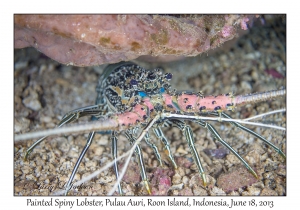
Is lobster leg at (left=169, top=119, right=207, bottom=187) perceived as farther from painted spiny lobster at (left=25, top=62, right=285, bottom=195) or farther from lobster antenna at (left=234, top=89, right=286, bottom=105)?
lobster antenna at (left=234, top=89, right=286, bottom=105)

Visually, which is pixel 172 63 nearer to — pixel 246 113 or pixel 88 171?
pixel 246 113

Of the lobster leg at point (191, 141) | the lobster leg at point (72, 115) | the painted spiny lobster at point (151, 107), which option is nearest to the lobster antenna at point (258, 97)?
the painted spiny lobster at point (151, 107)

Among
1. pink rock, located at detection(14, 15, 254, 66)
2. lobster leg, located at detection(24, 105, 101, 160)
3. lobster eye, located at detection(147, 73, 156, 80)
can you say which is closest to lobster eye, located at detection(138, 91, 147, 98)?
lobster eye, located at detection(147, 73, 156, 80)

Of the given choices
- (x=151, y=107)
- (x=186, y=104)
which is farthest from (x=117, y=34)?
(x=186, y=104)

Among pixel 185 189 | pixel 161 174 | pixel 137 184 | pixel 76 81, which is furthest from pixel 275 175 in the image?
pixel 76 81

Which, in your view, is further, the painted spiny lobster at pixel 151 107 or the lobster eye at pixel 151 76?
the lobster eye at pixel 151 76

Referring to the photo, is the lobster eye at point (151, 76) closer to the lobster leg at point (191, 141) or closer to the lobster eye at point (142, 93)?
the lobster eye at point (142, 93)

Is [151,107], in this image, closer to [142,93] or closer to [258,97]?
[142,93]

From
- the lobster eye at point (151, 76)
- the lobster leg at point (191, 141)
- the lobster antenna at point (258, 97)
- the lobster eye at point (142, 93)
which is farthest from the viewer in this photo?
the lobster eye at point (151, 76)

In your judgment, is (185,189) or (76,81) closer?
Result: (185,189)
